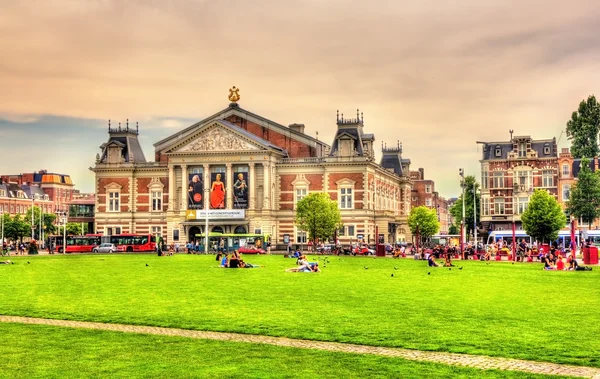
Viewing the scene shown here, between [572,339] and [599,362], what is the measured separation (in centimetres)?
273

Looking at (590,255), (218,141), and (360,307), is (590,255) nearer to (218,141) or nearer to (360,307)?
(360,307)

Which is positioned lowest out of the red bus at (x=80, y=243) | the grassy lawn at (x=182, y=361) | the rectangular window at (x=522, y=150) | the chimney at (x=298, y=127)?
the grassy lawn at (x=182, y=361)

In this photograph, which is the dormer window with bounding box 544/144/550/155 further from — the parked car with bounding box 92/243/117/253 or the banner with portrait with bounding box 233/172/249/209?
the parked car with bounding box 92/243/117/253

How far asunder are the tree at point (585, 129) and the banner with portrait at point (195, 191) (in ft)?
169

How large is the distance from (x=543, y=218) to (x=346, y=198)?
25599 mm

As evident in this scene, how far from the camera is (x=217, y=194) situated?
100688mm

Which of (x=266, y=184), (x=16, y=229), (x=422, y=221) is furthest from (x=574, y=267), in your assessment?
(x=16, y=229)

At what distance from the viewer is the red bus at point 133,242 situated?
95312mm

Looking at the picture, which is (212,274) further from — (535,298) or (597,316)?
(597,316)

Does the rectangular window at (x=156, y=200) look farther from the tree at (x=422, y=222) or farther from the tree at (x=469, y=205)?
the tree at (x=469, y=205)

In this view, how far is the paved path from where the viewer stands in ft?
51.7

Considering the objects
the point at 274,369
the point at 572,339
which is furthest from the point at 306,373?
the point at 572,339

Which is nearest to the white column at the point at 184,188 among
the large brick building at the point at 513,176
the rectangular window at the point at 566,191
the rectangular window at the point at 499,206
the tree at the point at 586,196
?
the large brick building at the point at 513,176

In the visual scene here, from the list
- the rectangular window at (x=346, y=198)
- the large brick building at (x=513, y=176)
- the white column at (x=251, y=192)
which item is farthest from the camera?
the large brick building at (x=513, y=176)
